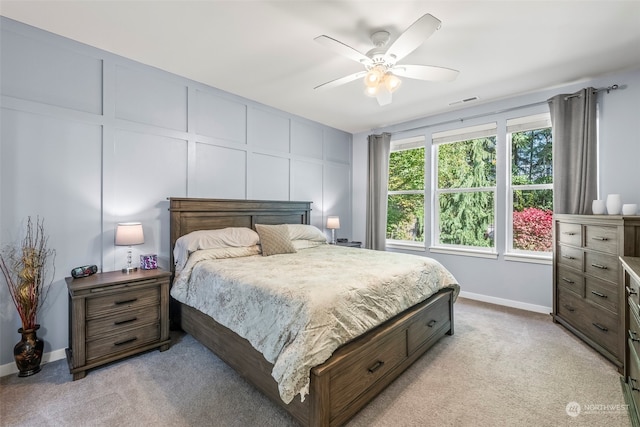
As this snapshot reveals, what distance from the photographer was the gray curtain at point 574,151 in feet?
10.1

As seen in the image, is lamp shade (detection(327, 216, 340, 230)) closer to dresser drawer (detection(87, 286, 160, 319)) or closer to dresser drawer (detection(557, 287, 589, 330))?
dresser drawer (detection(87, 286, 160, 319))

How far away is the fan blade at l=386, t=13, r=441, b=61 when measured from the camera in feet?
5.72

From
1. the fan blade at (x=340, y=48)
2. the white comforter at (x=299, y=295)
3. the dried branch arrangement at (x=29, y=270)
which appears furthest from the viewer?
the dried branch arrangement at (x=29, y=270)

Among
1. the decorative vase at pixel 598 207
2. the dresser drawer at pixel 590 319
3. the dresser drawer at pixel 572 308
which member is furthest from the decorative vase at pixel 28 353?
the decorative vase at pixel 598 207

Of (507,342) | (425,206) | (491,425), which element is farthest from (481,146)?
(491,425)

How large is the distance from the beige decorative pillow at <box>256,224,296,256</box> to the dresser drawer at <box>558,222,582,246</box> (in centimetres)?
287

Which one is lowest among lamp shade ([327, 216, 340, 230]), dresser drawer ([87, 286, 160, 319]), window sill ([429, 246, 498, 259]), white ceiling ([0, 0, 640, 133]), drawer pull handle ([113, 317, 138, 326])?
drawer pull handle ([113, 317, 138, 326])

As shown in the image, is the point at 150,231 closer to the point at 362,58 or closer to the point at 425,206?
the point at 362,58

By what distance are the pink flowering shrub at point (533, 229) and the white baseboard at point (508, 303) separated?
716 millimetres

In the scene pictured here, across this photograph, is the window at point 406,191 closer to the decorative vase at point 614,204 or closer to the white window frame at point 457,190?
the white window frame at point 457,190

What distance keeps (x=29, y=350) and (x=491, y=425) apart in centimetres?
325

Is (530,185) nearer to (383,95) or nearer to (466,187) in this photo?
(466,187)

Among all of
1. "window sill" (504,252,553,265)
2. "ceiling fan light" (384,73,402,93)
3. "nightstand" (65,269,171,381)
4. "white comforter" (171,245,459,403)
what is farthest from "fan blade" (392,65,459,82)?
"nightstand" (65,269,171,381)

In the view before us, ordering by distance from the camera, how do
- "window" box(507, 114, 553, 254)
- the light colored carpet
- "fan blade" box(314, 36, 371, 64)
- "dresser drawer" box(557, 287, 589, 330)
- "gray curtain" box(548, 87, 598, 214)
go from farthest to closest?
"window" box(507, 114, 553, 254)
"gray curtain" box(548, 87, 598, 214)
"dresser drawer" box(557, 287, 589, 330)
"fan blade" box(314, 36, 371, 64)
the light colored carpet
